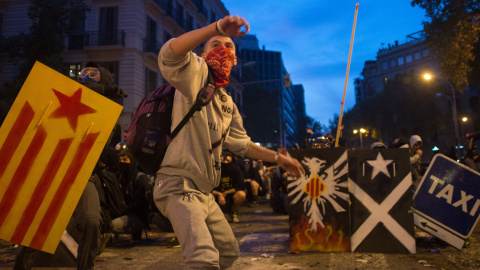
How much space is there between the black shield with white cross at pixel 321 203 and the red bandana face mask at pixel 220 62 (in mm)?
3243

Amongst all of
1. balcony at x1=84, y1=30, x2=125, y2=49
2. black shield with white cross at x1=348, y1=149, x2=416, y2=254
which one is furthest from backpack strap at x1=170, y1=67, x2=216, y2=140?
balcony at x1=84, y1=30, x2=125, y2=49

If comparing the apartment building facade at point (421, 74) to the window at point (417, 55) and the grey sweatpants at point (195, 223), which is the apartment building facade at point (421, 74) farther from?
the grey sweatpants at point (195, 223)

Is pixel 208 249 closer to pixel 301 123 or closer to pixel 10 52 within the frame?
pixel 10 52

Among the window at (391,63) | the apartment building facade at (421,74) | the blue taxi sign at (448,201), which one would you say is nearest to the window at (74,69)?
the blue taxi sign at (448,201)

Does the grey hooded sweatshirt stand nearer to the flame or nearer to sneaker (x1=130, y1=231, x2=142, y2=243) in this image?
the flame

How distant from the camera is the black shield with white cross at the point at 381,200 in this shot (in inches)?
207

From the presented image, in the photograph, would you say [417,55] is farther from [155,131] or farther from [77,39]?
[155,131]

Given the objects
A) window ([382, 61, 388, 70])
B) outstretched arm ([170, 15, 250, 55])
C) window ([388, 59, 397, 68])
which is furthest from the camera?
window ([382, 61, 388, 70])

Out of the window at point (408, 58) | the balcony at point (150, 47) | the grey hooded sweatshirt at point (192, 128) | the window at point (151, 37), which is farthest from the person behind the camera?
the window at point (408, 58)

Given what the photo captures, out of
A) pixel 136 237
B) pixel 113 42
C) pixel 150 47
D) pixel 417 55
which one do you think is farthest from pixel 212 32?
pixel 417 55

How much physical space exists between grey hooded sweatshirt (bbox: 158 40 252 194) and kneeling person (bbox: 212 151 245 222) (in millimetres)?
6528

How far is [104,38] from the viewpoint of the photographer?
23750 mm

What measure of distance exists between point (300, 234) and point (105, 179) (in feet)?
8.78

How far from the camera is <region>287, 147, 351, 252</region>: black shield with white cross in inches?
212
